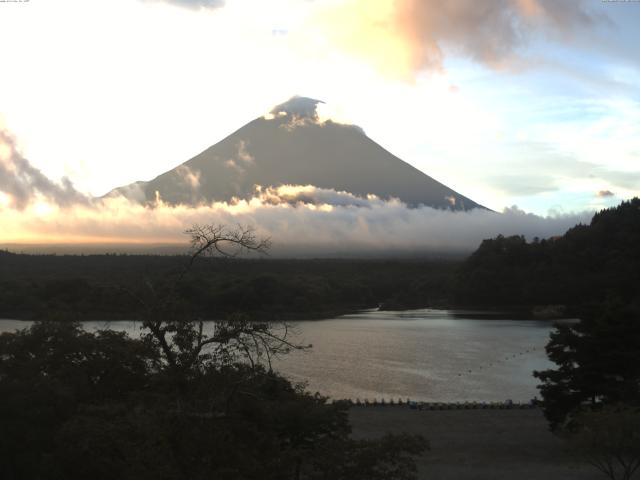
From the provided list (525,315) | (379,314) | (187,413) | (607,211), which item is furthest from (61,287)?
(607,211)

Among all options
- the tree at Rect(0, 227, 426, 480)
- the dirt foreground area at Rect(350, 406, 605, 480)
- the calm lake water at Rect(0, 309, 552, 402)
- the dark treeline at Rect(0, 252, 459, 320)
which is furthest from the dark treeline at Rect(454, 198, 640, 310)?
the tree at Rect(0, 227, 426, 480)

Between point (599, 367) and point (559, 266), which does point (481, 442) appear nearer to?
point (599, 367)

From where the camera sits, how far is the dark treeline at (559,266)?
52.2 m

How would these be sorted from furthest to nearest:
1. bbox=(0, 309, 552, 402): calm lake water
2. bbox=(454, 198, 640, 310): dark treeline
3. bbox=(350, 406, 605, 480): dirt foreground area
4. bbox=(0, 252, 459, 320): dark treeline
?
bbox=(454, 198, 640, 310): dark treeline, bbox=(0, 252, 459, 320): dark treeline, bbox=(0, 309, 552, 402): calm lake water, bbox=(350, 406, 605, 480): dirt foreground area

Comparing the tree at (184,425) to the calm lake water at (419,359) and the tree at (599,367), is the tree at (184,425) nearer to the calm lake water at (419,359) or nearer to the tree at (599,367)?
the tree at (599,367)

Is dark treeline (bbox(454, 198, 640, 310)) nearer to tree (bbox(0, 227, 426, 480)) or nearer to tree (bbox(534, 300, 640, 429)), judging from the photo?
tree (bbox(534, 300, 640, 429))

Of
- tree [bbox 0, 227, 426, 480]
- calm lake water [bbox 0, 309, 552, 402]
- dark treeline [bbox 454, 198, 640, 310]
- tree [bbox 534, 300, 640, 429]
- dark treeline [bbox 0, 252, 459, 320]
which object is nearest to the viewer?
tree [bbox 0, 227, 426, 480]

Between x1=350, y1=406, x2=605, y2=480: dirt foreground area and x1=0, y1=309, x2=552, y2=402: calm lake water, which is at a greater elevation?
x1=350, y1=406, x2=605, y2=480: dirt foreground area

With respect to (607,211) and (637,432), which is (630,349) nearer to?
(637,432)

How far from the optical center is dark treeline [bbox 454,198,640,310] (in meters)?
52.2

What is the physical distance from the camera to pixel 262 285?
1895 inches

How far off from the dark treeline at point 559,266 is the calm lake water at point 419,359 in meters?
11.0

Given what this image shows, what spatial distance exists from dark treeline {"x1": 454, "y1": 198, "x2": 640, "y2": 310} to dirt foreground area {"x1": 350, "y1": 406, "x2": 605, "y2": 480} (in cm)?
3798

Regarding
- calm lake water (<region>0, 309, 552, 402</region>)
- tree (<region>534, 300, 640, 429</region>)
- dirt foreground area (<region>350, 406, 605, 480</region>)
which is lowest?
calm lake water (<region>0, 309, 552, 402</region>)
